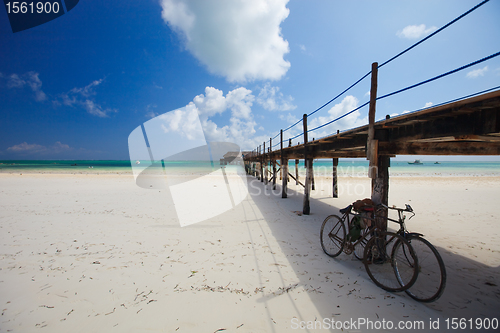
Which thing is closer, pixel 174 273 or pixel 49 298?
pixel 49 298

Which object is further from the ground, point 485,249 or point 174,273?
point 174,273

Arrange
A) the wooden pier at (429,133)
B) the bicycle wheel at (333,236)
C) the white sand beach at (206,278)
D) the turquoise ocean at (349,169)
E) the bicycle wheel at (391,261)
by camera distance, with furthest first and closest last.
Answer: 1. the turquoise ocean at (349,169)
2. the bicycle wheel at (333,236)
3. the bicycle wheel at (391,261)
4. the white sand beach at (206,278)
5. the wooden pier at (429,133)

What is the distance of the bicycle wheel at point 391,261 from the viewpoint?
3.12 meters

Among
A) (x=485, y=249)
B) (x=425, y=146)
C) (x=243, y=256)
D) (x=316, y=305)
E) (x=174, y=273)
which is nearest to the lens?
(x=316, y=305)

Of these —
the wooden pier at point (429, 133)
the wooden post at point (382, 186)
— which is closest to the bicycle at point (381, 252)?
the wooden post at point (382, 186)

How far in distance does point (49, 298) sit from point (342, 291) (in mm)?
4910

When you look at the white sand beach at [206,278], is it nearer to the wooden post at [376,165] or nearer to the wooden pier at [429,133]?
the wooden post at [376,165]

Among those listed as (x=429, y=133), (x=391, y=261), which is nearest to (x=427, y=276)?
(x=391, y=261)

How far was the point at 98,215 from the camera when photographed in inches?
321

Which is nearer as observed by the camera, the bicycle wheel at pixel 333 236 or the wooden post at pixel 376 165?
the wooden post at pixel 376 165

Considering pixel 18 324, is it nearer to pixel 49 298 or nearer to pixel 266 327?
pixel 49 298

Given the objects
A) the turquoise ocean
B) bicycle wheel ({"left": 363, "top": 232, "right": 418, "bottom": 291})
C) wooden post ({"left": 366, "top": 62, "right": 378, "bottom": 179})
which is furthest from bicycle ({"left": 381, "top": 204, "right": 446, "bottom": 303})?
the turquoise ocean

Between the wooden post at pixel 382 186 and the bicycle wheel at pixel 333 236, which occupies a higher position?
the wooden post at pixel 382 186

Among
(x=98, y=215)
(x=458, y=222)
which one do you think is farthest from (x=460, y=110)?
(x=98, y=215)
